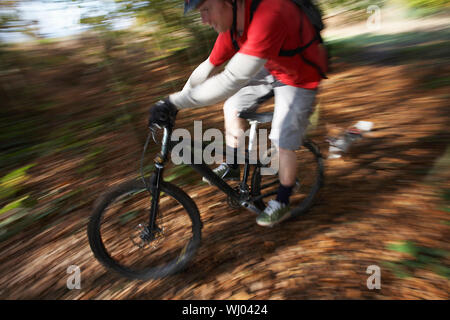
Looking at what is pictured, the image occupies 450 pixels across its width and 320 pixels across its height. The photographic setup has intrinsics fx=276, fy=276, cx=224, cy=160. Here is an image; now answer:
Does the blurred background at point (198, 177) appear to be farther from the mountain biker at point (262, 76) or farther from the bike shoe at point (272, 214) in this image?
the mountain biker at point (262, 76)

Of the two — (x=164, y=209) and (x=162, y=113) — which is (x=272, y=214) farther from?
(x=162, y=113)

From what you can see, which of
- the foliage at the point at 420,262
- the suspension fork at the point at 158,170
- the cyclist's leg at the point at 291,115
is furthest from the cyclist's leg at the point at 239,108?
the foliage at the point at 420,262

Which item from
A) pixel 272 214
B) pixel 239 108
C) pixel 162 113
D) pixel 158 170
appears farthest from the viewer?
pixel 272 214

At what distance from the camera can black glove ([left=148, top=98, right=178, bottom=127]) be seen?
170 cm

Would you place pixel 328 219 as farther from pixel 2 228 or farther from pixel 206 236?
pixel 2 228

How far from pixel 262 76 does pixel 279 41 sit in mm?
570

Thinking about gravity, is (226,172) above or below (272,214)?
above

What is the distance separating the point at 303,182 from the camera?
285cm

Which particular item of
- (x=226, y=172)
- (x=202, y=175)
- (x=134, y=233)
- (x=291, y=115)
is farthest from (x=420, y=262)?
(x=134, y=233)

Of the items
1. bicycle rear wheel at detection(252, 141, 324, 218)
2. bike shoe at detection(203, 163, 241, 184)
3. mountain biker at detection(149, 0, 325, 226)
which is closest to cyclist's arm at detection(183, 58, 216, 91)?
mountain biker at detection(149, 0, 325, 226)

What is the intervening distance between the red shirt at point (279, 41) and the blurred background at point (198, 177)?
4.15 ft

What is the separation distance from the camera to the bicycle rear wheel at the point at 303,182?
2.48m

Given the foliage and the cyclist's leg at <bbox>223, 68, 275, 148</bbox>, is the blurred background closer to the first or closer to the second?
the foliage

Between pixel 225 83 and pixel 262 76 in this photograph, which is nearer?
pixel 225 83
